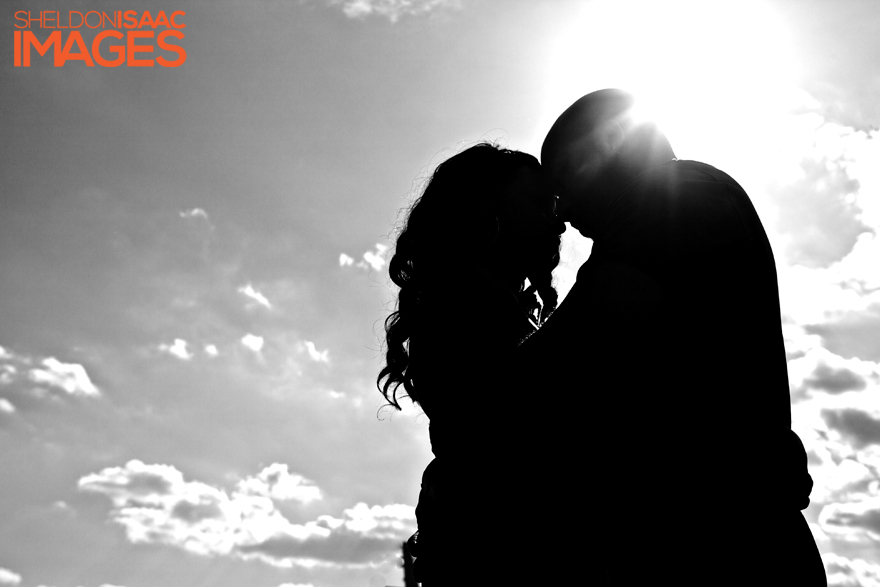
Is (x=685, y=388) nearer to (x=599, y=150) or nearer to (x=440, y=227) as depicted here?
(x=599, y=150)

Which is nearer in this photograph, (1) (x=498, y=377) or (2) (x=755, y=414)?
(2) (x=755, y=414)

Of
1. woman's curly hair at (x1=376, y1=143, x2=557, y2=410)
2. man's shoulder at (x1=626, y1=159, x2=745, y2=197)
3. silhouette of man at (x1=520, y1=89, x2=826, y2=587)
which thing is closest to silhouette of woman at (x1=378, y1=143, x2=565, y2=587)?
woman's curly hair at (x1=376, y1=143, x2=557, y2=410)

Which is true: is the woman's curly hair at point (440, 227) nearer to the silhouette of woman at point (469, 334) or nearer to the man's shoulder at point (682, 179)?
the silhouette of woman at point (469, 334)

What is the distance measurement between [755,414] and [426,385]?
1.21 m

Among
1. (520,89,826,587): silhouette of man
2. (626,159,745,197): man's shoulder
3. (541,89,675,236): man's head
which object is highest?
(541,89,675,236): man's head

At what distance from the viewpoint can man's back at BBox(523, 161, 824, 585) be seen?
167cm

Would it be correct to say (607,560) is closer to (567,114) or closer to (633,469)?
(633,469)

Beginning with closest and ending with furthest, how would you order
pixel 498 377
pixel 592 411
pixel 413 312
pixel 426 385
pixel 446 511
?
pixel 592 411, pixel 498 377, pixel 446 511, pixel 426 385, pixel 413 312

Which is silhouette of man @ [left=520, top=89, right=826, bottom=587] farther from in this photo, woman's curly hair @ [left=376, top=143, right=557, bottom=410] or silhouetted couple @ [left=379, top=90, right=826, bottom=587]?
woman's curly hair @ [left=376, top=143, right=557, bottom=410]

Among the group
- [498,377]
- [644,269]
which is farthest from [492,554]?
[644,269]

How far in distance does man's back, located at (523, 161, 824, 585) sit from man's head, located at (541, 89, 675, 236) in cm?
40

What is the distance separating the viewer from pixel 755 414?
170cm

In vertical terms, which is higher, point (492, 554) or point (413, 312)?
point (413, 312)

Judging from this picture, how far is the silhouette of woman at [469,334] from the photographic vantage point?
2297 millimetres
